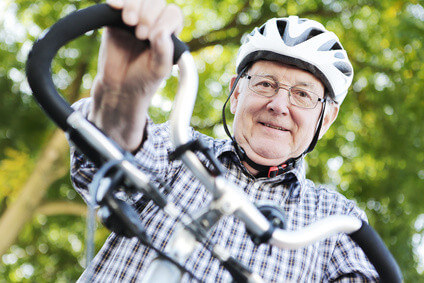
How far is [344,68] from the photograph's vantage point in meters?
2.53

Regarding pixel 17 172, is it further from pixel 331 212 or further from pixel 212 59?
pixel 331 212

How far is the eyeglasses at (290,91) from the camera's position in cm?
228

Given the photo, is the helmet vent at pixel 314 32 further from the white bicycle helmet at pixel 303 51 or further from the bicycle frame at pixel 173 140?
the bicycle frame at pixel 173 140

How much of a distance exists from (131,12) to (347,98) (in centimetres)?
739

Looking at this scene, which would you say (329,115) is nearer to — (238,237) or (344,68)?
(344,68)

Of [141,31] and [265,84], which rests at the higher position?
[141,31]

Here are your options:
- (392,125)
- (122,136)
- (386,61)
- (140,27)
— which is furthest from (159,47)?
(386,61)

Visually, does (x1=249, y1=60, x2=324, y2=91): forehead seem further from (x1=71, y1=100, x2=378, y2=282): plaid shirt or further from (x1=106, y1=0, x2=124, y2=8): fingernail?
(x1=106, y1=0, x2=124, y2=8): fingernail

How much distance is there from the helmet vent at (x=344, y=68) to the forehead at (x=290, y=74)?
182mm

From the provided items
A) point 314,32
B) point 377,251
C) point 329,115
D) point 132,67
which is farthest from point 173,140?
point 314,32

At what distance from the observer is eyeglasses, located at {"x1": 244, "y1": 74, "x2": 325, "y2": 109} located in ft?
7.47

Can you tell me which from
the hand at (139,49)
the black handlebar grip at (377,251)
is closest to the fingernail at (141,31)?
the hand at (139,49)

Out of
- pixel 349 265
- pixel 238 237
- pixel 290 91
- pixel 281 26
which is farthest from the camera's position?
pixel 281 26

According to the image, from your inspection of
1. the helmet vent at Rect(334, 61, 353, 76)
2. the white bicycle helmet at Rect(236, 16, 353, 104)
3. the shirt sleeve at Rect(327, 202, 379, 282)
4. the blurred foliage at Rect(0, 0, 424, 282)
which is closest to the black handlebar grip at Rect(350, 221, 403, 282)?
the shirt sleeve at Rect(327, 202, 379, 282)
